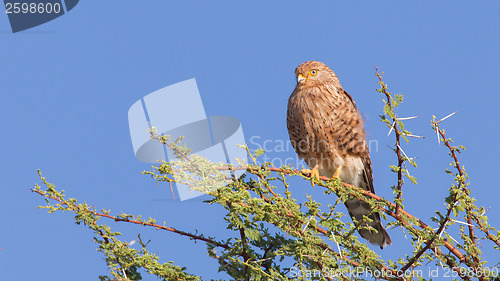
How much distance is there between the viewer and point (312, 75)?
5.03 meters

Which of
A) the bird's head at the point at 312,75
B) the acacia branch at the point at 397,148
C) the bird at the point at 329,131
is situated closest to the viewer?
the acacia branch at the point at 397,148

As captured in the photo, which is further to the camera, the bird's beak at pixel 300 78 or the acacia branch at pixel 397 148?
the bird's beak at pixel 300 78

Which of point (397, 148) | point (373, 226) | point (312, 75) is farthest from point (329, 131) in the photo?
point (397, 148)

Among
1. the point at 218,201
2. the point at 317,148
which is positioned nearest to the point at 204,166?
the point at 218,201

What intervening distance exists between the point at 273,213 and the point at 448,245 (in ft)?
3.28

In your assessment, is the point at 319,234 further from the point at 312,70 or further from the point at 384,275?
the point at 312,70

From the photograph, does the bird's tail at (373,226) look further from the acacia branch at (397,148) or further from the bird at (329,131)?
the acacia branch at (397,148)

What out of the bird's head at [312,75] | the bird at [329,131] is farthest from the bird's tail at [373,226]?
the bird's head at [312,75]

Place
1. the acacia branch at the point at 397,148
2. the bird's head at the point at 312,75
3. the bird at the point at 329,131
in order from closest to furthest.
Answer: the acacia branch at the point at 397,148 → the bird at the point at 329,131 → the bird's head at the point at 312,75

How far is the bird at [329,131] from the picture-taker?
4.79 metres

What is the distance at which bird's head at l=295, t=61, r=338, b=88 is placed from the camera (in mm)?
4992

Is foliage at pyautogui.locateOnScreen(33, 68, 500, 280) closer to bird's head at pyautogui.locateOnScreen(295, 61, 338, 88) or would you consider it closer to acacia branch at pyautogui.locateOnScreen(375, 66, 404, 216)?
acacia branch at pyautogui.locateOnScreen(375, 66, 404, 216)

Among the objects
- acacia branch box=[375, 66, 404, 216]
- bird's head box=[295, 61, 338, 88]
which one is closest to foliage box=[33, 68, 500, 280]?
acacia branch box=[375, 66, 404, 216]

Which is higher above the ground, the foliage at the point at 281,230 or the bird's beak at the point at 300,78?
the bird's beak at the point at 300,78
